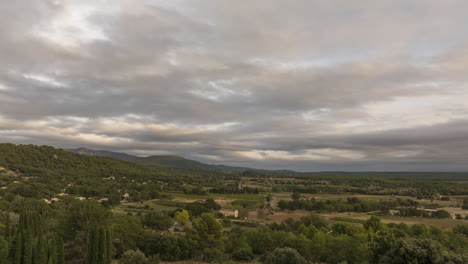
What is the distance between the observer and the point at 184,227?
262 ft

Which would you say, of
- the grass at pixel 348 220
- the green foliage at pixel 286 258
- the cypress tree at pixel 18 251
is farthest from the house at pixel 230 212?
the cypress tree at pixel 18 251

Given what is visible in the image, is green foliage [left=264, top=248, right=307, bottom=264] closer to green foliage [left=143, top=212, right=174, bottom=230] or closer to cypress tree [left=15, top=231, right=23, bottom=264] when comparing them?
cypress tree [left=15, top=231, right=23, bottom=264]

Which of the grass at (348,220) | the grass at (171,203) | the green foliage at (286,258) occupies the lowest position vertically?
the grass at (171,203)

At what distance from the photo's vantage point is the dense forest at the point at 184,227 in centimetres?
3803

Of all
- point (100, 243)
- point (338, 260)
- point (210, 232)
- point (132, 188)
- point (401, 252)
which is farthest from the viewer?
point (132, 188)

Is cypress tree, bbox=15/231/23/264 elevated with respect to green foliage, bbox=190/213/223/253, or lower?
elevated

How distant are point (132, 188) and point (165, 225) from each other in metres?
73.7

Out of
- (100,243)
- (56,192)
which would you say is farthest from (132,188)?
(100,243)

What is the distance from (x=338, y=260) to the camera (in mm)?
51125

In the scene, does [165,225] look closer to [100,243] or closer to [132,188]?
[100,243]

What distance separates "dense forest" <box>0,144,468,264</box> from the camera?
3803 centimetres

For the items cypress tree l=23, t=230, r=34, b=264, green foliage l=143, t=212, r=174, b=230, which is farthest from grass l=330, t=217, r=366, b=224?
cypress tree l=23, t=230, r=34, b=264

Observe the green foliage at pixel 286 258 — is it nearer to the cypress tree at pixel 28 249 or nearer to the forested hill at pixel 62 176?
the cypress tree at pixel 28 249

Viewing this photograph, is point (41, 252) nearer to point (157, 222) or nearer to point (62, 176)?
point (157, 222)
